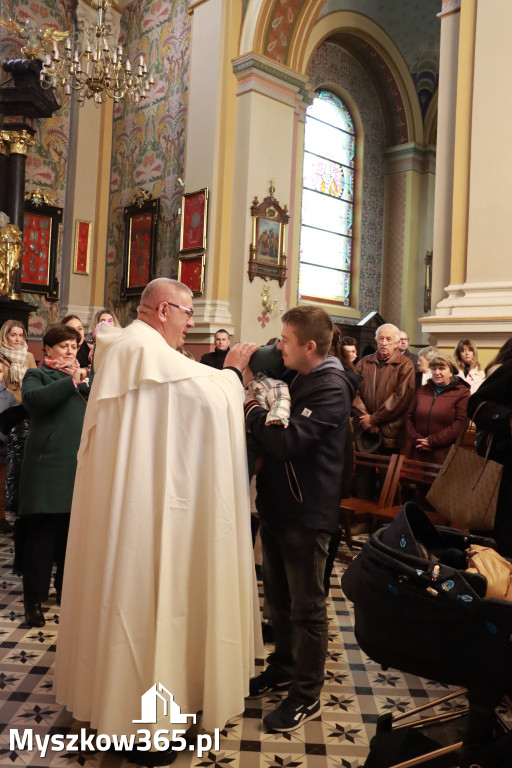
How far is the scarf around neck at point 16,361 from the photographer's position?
5.74 meters

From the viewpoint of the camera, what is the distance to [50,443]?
358 cm

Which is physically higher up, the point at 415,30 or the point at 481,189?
the point at 415,30

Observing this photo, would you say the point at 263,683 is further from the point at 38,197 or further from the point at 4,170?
the point at 38,197

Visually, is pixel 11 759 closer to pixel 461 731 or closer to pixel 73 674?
pixel 73 674

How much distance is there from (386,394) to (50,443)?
3032 millimetres

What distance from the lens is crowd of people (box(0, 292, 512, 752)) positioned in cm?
226

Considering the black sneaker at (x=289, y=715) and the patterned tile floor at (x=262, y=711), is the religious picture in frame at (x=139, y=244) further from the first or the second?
the black sneaker at (x=289, y=715)

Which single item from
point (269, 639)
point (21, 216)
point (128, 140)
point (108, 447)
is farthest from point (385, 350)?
point (128, 140)

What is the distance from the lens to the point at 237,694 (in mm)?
2402

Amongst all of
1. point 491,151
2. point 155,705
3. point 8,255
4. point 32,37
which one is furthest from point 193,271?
point 155,705

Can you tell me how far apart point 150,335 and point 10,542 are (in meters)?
3.40

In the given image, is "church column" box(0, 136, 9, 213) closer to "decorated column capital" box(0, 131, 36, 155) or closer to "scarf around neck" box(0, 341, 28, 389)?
"decorated column capital" box(0, 131, 36, 155)

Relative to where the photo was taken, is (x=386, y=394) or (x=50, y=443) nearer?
(x=50, y=443)

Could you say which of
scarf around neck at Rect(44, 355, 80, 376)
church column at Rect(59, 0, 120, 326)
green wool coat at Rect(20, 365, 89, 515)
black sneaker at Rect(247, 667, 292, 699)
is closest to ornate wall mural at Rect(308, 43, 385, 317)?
church column at Rect(59, 0, 120, 326)
